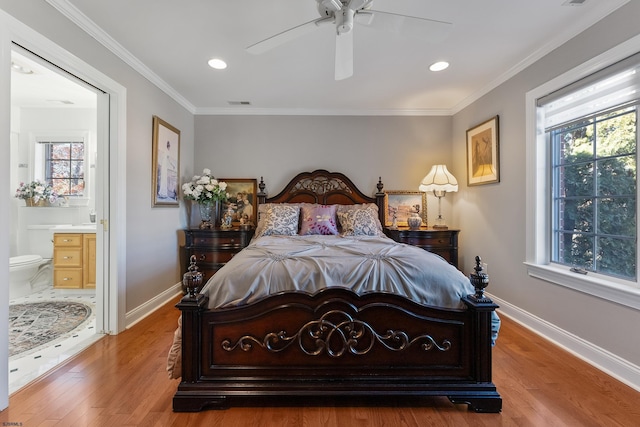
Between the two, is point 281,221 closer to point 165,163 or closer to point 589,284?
point 165,163

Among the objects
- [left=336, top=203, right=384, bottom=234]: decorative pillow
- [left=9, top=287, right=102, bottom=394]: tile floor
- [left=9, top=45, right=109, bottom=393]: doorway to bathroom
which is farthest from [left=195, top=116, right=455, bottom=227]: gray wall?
[left=9, top=287, right=102, bottom=394]: tile floor

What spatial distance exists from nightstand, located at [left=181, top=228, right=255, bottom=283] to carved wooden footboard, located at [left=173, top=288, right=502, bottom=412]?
2028mm

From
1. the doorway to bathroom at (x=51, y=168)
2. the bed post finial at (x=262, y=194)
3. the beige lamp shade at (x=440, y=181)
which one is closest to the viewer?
the doorway to bathroom at (x=51, y=168)

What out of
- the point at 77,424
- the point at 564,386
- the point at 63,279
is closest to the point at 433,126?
the point at 564,386

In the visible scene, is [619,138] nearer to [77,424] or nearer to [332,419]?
[332,419]

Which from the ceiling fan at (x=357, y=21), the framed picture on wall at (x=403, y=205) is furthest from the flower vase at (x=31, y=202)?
the framed picture on wall at (x=403, y=205)

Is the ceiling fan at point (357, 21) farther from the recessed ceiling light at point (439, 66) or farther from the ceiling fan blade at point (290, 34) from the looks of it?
the recessed ceiling light at point (439, 66)

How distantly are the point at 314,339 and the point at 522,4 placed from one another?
8.68 feet

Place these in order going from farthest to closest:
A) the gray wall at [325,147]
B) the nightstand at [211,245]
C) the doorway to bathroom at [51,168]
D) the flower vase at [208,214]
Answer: the gray wall at [325,147], the flower vase at [208,214], the nightstand at [211,245], the doorway to bathroom at [51,168]

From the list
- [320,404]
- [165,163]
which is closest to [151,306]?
[165,163]

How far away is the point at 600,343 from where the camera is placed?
1954mm

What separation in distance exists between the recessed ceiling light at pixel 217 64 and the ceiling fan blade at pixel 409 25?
1571 millimetres

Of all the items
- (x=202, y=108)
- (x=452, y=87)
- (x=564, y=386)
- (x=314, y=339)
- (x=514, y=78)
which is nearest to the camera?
(x=314, y=339)

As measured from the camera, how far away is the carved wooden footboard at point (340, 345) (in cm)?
155
